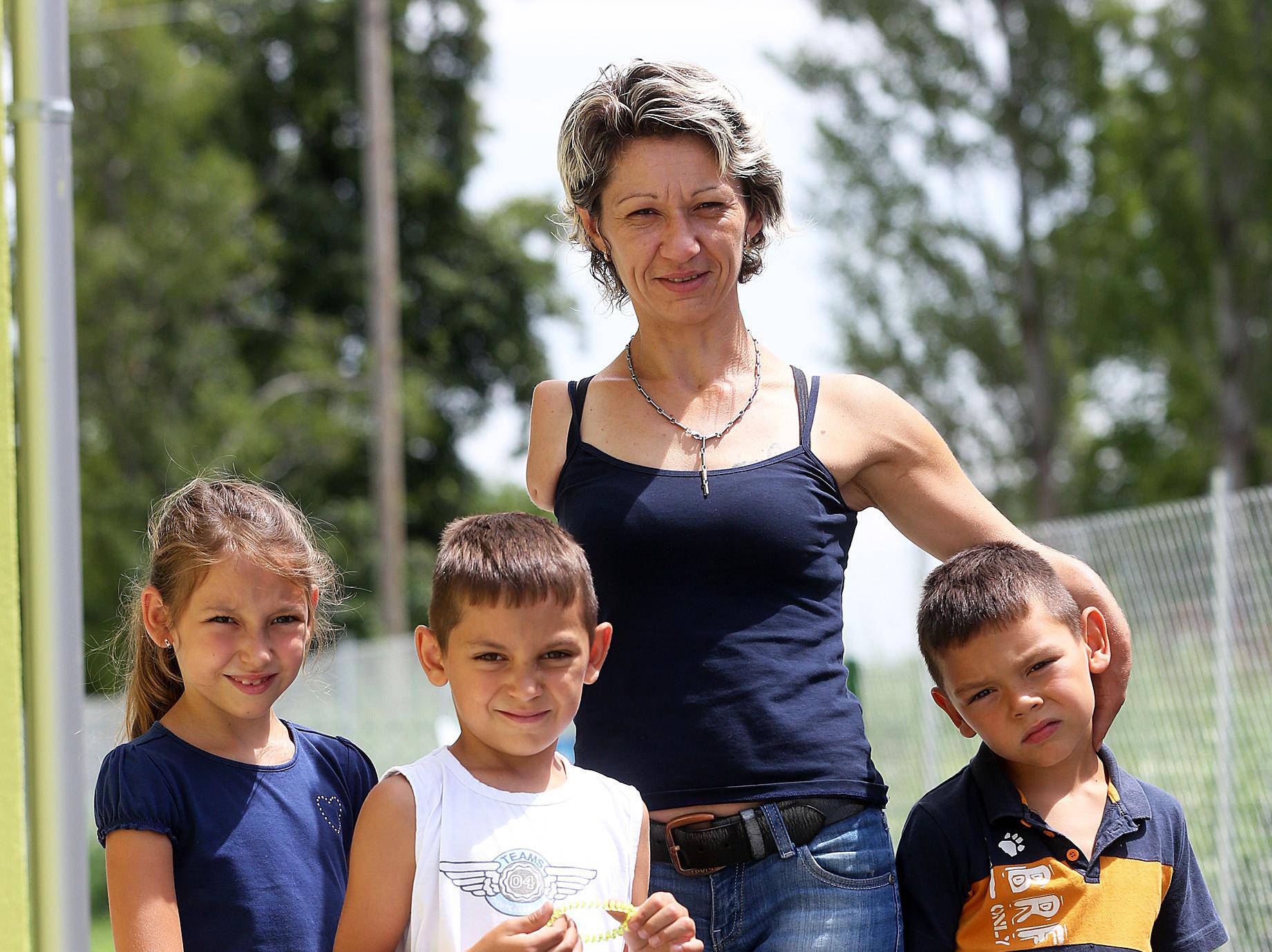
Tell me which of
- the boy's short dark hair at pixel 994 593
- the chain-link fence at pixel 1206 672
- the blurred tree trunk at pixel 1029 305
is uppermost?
the blurred tree trunk at pixel 1029 305

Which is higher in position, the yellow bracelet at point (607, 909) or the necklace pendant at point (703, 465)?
the necklace pendant at point (703, 465)

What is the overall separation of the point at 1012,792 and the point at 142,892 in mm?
1359

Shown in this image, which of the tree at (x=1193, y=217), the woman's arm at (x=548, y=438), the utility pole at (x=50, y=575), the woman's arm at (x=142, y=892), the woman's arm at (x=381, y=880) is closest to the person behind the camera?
the utility pole at (x=50, y=575)

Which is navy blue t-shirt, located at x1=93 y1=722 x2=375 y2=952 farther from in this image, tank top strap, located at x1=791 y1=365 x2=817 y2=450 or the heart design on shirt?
tank top strap, located at x1=791 y1=365 x2=817 y2=450

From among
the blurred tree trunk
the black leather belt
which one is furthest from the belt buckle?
the blurred tree trunk

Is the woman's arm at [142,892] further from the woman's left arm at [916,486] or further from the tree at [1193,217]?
the tree at [1193,217]

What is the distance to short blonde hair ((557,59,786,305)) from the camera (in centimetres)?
226

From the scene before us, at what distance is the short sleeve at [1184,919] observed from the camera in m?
2.30

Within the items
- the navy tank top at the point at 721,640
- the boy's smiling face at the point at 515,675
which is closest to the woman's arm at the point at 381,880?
the boy's smiling face at the point at 515,675

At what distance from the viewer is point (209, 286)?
69.8 feet

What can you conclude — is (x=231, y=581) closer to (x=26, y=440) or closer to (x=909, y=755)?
(x=26, y=440)

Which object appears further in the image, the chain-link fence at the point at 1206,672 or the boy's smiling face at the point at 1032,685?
the chain-link fence at the point at 1206,672

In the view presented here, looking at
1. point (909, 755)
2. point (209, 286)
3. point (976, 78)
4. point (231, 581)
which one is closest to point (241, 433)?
point (209, 286)

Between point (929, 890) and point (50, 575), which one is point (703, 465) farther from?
point (50, 575)
